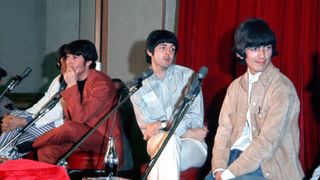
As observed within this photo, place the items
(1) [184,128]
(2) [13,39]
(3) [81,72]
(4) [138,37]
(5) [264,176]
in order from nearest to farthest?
(5) [264,176] → (1) [184,128] → (3) [81,72] → (4) [138,37] → (2) [13,39]

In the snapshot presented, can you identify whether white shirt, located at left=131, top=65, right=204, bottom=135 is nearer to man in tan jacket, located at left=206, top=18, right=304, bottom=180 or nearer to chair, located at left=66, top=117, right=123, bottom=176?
chair, located at left=66, top=117, right=123, bottom=176

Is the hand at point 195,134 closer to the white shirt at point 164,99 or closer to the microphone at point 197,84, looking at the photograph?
the white shirt at point 164,99

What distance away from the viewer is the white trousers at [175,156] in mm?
2719

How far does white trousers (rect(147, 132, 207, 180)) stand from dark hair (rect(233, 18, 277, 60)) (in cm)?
63

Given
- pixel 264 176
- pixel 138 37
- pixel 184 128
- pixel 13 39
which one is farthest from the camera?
pixel 13 39

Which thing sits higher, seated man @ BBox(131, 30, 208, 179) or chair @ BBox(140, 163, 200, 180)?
seated man @ BBox(131, 30, 208, 179)

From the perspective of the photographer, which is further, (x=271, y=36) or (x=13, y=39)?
(x=13, y=39)

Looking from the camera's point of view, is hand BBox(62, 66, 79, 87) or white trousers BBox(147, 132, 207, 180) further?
hand BBox(62, 66, 79, 87)

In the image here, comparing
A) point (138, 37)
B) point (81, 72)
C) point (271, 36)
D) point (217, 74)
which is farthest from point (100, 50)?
point (271, 36)

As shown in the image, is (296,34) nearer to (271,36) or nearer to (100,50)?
(271,36)

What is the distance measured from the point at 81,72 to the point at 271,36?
162 cm

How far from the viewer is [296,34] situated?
10.3ft

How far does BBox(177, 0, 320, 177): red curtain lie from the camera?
3041 millimetres

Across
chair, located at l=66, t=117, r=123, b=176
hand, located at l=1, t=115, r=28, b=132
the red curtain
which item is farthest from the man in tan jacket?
hand, located at l=1, t=115, r=28, b=132
